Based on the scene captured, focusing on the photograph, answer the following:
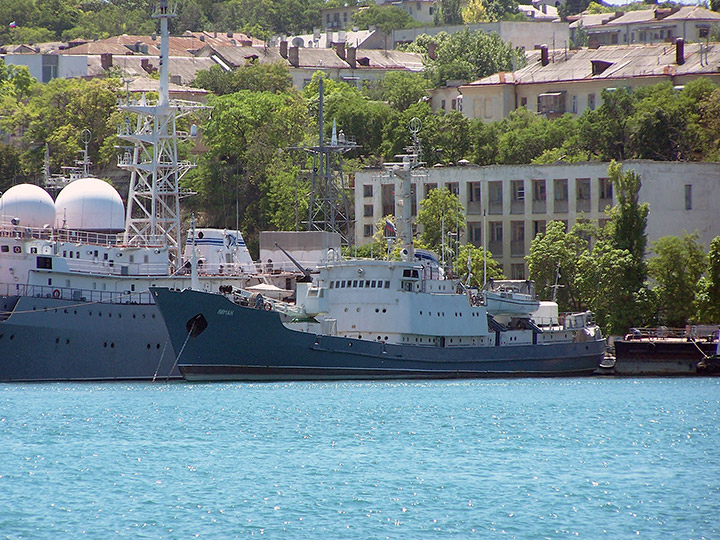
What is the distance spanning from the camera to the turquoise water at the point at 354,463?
3005 centimetres

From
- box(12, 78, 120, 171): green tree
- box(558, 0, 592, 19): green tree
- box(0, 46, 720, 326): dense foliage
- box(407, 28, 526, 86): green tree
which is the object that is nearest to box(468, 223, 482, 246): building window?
box(0, 46, 720, 326): dense foliage

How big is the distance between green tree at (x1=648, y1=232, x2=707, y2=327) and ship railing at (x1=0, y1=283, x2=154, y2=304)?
80.5ft

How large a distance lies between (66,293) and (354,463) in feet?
76.5

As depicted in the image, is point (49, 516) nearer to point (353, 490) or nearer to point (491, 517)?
point (353, 490)

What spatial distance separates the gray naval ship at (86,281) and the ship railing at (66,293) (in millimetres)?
38

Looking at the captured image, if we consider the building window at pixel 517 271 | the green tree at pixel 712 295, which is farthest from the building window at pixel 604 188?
the green tree at pixel 712 295

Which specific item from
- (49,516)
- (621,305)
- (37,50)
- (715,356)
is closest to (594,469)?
(49,516)

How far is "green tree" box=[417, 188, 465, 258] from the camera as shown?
77750 millimetres

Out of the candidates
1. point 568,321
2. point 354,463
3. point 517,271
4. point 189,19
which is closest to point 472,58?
point 517,271

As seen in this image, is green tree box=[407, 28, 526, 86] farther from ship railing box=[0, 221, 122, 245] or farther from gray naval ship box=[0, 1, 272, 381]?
ship railing box=[0, 221, 122, 245]

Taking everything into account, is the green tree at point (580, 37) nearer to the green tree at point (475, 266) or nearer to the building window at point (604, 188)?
the building window at point (604, 188)

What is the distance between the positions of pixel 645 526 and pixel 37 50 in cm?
11251

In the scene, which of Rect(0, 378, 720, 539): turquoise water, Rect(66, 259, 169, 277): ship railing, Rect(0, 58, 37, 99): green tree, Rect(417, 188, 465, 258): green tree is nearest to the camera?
Rect(0, 378, 720, 539): turquoise water

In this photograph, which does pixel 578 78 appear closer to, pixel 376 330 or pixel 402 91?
pixel 402 91
